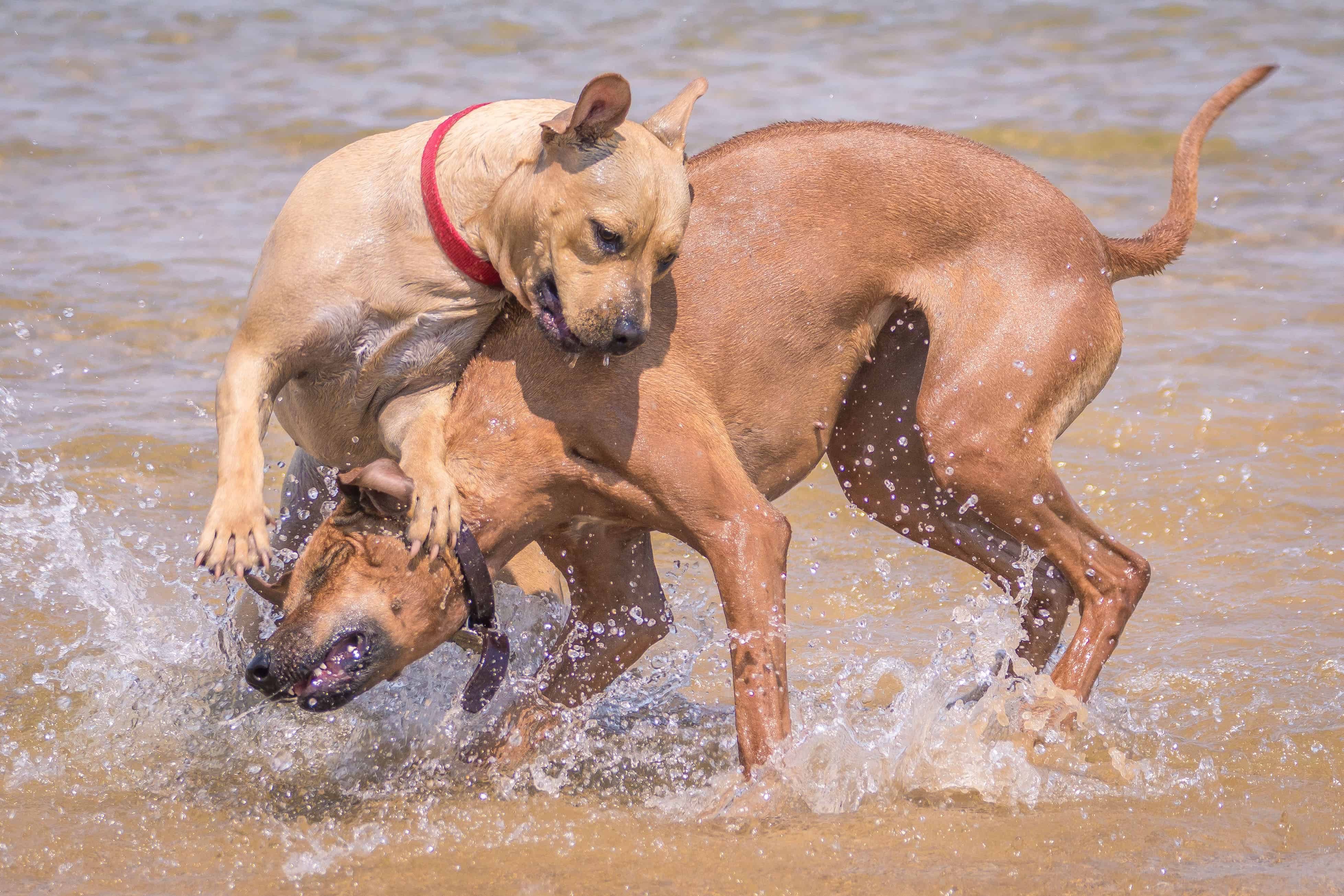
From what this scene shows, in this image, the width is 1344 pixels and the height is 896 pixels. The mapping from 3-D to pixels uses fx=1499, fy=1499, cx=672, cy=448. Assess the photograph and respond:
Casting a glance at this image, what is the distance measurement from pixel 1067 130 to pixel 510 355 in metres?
8.82

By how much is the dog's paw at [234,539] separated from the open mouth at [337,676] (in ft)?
0.96

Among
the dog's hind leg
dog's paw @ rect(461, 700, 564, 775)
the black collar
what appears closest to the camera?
the black collar

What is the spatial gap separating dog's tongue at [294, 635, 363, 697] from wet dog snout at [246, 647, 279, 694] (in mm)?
59

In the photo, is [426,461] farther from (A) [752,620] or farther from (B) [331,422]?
(A) [752,620]

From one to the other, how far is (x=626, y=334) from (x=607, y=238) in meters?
0.27

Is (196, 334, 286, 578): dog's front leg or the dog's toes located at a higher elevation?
(196, 334, 286, 578): dog's front leg

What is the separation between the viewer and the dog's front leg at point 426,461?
3.91 m

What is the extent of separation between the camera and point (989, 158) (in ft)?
15.7

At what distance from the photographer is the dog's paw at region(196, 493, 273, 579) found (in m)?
3.80

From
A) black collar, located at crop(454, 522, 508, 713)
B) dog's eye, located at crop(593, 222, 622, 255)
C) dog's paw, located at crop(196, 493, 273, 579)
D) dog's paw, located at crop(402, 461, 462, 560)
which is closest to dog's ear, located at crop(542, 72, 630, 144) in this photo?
dog's eye, located at crop(593, 222, 622, 255)

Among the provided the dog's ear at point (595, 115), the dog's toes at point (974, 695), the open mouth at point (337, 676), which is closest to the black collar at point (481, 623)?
the open mouth at point (337, 676)

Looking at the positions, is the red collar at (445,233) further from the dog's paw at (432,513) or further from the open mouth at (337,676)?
the open mouth at (337,676)

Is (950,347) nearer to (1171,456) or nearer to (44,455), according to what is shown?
(1171,456)

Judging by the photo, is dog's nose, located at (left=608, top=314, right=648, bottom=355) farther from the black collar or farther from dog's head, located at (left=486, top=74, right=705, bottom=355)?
the black collar
